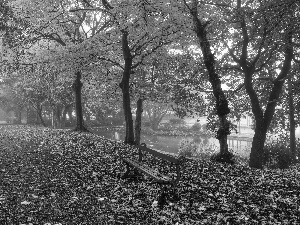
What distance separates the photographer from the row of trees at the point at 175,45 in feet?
39.2

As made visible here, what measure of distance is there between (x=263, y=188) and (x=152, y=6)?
25.0ft

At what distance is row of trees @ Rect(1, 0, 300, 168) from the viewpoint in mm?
11938

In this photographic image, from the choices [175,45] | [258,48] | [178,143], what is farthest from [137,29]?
[178,143]

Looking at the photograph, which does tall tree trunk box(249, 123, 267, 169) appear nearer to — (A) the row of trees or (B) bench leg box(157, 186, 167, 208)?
(A) the row of trees

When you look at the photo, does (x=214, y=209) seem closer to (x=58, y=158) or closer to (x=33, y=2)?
(x=58, y=158)

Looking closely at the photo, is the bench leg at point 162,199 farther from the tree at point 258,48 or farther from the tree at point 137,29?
the tree at point 258,48

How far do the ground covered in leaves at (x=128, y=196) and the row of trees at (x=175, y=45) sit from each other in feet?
14.8

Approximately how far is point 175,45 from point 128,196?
11652 mm

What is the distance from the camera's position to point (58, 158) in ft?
37.1

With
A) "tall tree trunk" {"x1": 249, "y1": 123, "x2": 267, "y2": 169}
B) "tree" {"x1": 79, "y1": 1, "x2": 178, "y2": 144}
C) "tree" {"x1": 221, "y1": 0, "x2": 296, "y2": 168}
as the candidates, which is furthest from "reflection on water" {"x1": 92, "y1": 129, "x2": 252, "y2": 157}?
"tree" {"x1": 79, "y1": 1, "x2": 178, "y2": 144}

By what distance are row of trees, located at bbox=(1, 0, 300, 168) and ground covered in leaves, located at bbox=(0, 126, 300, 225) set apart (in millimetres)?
4504

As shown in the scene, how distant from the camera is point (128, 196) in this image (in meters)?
7.03

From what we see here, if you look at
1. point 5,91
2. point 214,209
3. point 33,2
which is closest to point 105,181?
point 214,209

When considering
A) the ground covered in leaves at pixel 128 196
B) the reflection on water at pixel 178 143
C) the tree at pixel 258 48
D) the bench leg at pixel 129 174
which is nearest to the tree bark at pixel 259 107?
the tree at pixel 258 48
